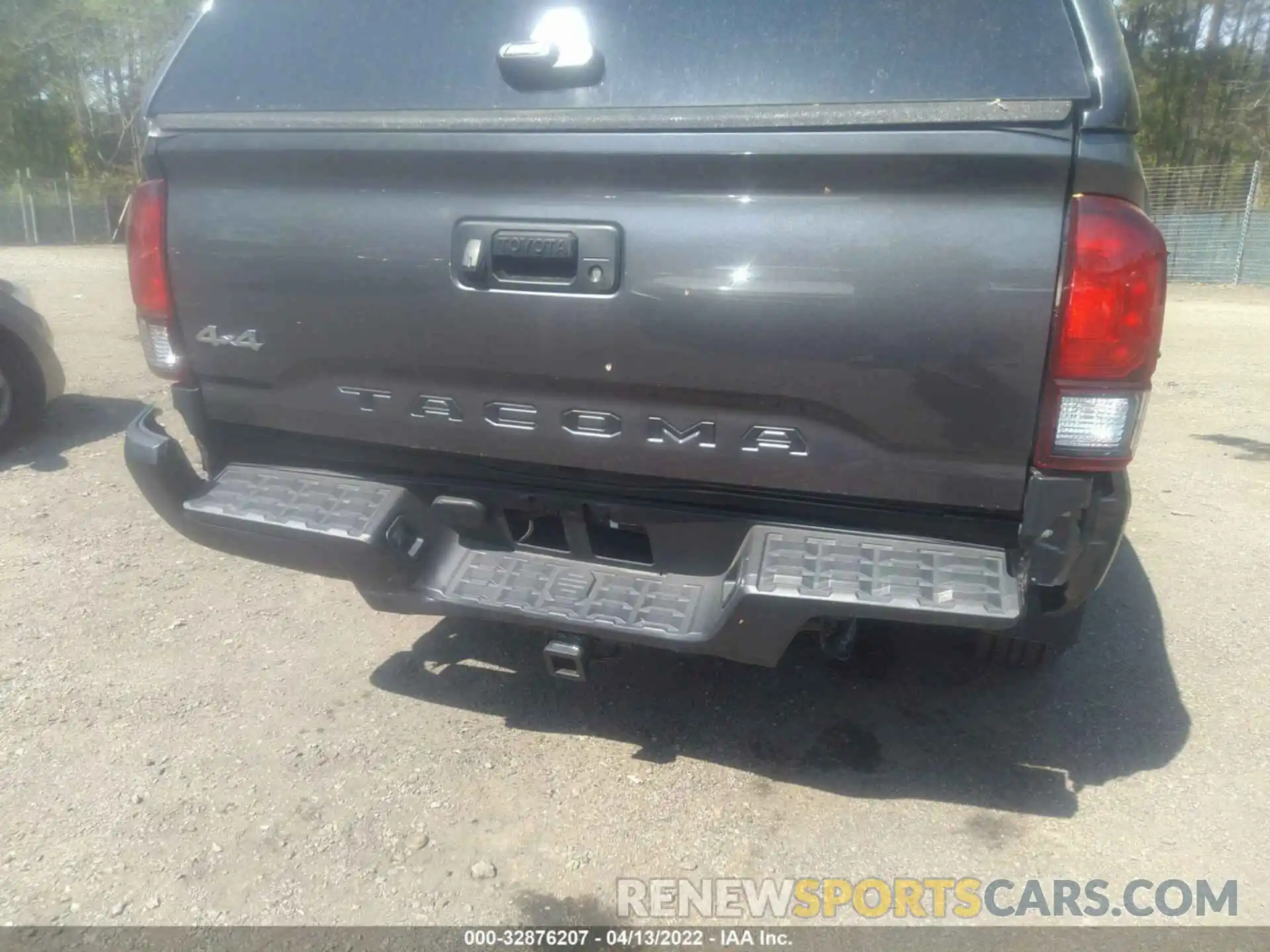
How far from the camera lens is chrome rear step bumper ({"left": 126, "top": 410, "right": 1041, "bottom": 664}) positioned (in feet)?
7.79

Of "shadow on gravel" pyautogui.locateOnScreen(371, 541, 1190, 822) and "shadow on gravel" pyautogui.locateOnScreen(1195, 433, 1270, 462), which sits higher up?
"shadow on gravel" pyautogui.locateOnScreen(371, 541, 1190, 822)

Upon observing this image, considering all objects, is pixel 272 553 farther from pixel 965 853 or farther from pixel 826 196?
pixel 965 853

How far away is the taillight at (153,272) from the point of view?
282 cm

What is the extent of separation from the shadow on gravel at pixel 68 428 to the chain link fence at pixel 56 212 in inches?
985

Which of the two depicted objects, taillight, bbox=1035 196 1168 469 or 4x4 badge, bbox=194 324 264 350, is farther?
4x4 badge, bbox=194 324 264 350

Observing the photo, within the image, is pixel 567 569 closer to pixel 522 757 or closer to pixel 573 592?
pixel 573 592

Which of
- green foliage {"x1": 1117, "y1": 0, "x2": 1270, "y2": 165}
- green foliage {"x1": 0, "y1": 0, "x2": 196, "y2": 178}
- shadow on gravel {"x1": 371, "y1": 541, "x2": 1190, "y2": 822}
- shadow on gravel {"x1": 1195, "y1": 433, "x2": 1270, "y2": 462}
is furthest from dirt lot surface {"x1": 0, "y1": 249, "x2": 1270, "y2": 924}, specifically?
green foliage {"x1": 1117, "y1": 0, "x2": 1270, "y2": 165}

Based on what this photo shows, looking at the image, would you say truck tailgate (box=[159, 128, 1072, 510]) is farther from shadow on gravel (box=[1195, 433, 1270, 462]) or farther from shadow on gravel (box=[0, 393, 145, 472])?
shadow on gravel (box=[1195, 433, 1270, 462])

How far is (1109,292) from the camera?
213 cm

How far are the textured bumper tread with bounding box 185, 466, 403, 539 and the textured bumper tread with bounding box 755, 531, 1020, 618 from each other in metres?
1.09

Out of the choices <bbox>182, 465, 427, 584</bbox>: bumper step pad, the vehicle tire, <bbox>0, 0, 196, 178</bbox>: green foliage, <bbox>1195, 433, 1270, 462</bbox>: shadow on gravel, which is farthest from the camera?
<bbox>0, 0, 196, 178</bbox>: green foliage

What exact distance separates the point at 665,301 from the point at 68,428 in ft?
17.3

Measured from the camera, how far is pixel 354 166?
8.52 ft

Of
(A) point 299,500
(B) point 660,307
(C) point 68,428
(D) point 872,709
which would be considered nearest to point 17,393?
(C) point 68,428
